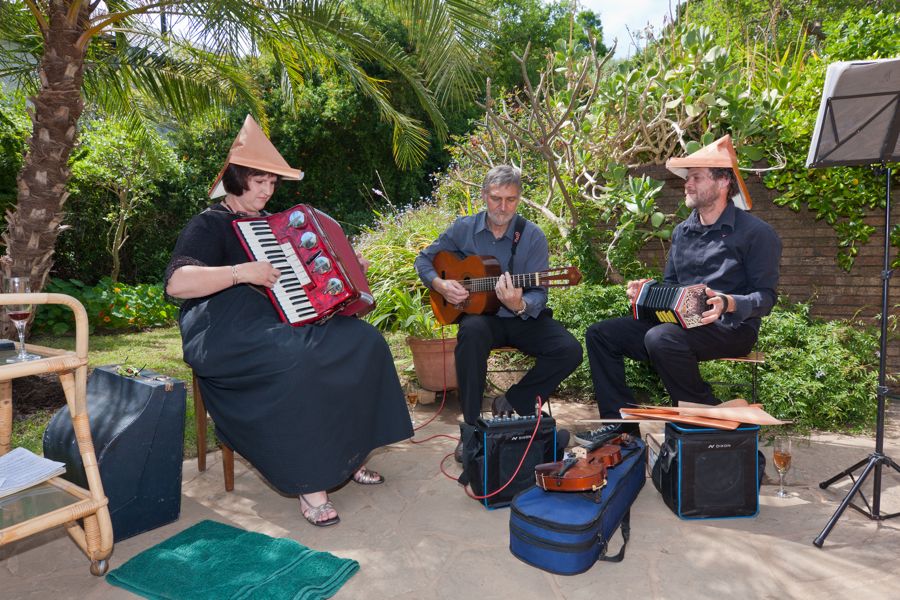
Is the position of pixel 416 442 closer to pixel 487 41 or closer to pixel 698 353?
pixel 698 353

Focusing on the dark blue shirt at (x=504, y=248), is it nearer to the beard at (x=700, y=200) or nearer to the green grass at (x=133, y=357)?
the beard at (x=700, y=200)

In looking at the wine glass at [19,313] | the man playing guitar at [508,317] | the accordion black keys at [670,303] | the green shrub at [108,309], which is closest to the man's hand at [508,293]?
the man playing guitar at [508,317]

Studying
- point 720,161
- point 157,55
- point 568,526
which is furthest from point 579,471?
point 157,55

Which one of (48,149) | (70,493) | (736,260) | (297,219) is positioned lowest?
(70,493)

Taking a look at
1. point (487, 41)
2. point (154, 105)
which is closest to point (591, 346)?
point (487, 41)

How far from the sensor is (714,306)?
3082 millimetres

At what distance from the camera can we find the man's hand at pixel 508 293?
132 inches

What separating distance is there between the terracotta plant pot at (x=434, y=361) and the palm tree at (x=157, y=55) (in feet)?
6.08

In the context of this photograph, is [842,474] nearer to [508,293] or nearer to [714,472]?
[714,472]

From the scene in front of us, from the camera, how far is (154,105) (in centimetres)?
665

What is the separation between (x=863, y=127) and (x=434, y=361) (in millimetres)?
2841

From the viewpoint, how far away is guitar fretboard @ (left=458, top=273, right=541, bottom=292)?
3.43 metres

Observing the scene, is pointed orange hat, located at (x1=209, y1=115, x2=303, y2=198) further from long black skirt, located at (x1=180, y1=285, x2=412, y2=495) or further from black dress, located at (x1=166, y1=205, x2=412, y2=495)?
long black skirt, located at (x1=180, y1=285, x2=412, y2=495)

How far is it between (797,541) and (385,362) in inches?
74.8
